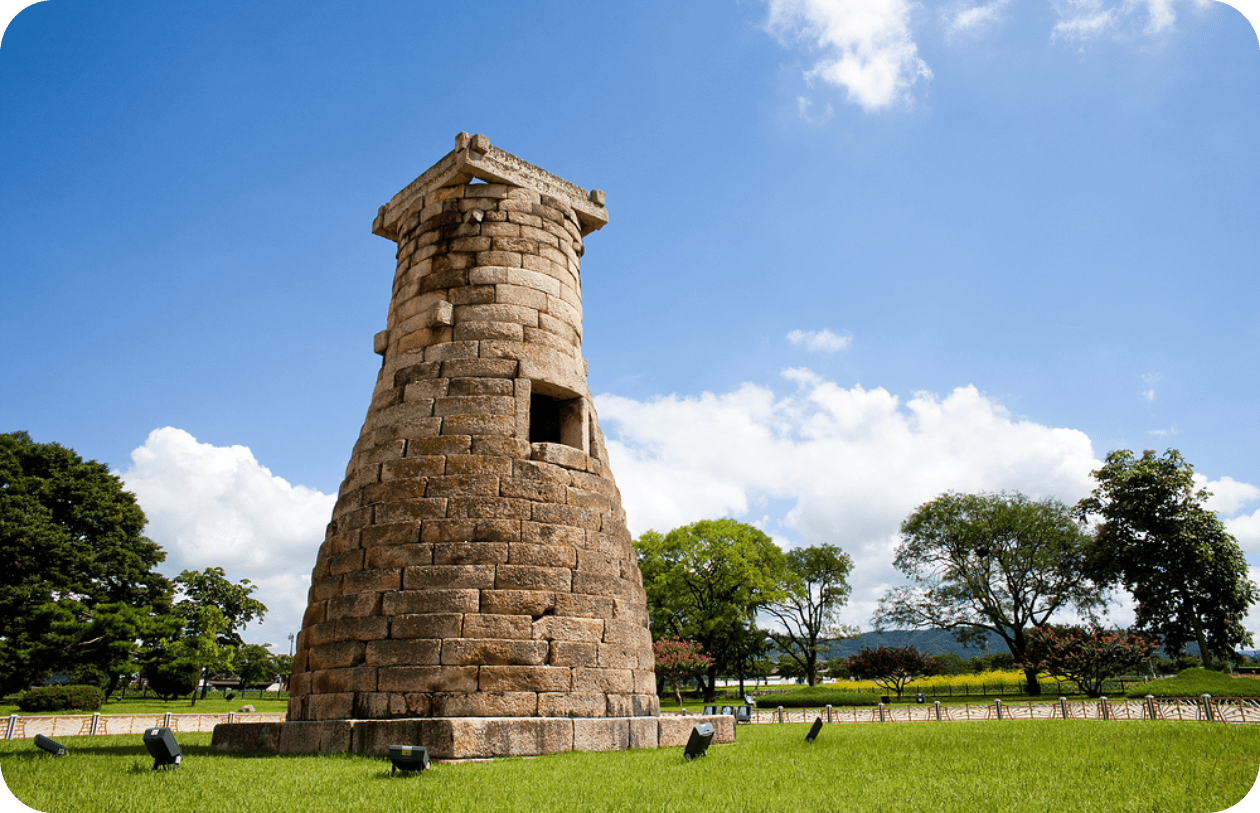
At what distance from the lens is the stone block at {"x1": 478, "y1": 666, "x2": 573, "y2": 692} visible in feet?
26.3

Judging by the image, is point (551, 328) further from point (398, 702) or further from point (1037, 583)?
point (1037, 583)

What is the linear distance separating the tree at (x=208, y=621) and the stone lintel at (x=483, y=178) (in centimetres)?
2733

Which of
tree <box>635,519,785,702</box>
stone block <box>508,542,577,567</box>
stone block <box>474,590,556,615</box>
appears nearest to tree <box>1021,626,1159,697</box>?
tree <box>635,519,785,702</box>

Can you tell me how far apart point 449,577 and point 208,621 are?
104ft

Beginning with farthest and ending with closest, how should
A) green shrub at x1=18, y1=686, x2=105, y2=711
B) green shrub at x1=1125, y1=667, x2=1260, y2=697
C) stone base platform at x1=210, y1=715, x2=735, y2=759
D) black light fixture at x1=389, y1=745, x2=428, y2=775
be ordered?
green shrub at x1=18, y1=686, x2=105, y2=711 → green shrub at x1=1125, y1=667, x2=1260, y2=697 → stone base platform at x1=210, y1=715, x2=735, y2=759 → black light fixture at x1=389, y1=745, x2=428, y2=775

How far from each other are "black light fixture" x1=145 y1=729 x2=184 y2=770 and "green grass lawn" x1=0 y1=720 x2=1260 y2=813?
0.14 meters

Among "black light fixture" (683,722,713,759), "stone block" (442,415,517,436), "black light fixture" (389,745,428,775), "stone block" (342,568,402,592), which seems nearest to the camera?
"black light fixture" (389,745,428,775)

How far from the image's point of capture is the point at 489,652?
26.6 ft

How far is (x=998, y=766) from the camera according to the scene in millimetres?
7000

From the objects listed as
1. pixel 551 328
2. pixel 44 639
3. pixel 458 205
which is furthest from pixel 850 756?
pixel 44 639

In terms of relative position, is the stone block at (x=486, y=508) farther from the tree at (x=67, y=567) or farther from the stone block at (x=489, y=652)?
the tree at (x=67, y=567)

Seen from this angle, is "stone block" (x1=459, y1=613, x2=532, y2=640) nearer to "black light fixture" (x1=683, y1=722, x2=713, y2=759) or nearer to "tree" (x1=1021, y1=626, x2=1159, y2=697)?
"black light fixture" (x1=683, y1=722, x2=713, y2=759)

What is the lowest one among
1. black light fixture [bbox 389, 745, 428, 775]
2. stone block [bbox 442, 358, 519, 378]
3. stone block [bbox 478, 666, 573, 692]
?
black light fixture [bbox 389, 745, 428, 775]

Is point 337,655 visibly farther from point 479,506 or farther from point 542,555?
point 542,555
